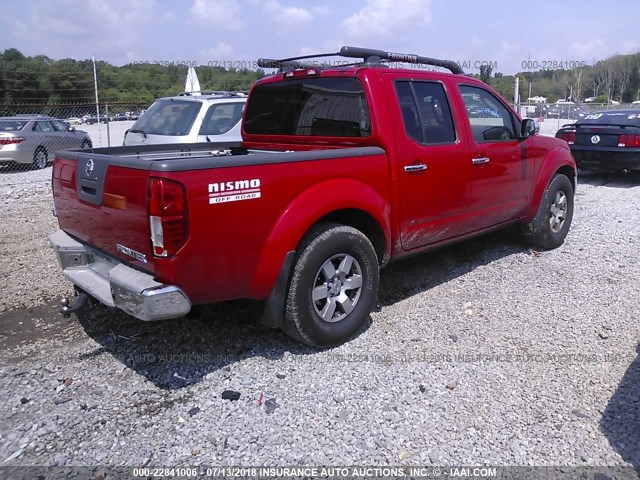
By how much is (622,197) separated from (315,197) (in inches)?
312

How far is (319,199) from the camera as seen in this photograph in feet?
11.8

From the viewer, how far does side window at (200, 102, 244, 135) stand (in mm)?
8102

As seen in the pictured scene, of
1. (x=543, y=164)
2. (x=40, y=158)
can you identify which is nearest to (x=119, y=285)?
(x=543, y=164)

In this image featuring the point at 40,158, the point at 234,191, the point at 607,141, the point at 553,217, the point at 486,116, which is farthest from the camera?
the point at 40,158

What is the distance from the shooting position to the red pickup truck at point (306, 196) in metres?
3.04

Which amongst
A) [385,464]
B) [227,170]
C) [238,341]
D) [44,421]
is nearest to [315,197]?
[227,170]

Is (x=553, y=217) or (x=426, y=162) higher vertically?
(x=426, y=162)

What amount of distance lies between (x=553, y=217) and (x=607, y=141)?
5321 millimetres

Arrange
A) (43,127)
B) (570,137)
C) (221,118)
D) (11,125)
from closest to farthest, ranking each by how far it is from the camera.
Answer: (221,118)
(570,137)
(11,125)
(43,127)

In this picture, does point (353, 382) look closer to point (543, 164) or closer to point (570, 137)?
point (543, 164)

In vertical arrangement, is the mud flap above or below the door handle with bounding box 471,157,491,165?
below

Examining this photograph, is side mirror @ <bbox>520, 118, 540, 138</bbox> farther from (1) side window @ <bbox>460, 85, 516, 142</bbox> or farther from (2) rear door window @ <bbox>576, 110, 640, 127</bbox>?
(2) rear door window @ <bbox>576, 110, 640, 127</bbox>

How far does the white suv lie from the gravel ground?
339cm

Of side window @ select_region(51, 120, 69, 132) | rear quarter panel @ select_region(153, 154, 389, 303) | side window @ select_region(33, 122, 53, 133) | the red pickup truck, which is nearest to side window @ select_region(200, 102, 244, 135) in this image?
the red pickup truck
